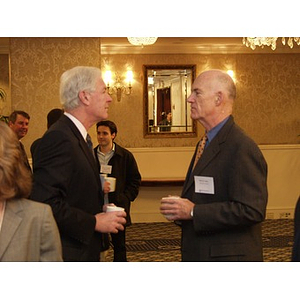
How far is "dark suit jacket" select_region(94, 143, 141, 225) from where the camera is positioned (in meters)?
5.71

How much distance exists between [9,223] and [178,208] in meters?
1.07

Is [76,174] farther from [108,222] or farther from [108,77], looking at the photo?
[108,77]

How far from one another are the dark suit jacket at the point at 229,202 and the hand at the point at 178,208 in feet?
0.17

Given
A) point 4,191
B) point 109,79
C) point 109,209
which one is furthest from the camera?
point 109,79

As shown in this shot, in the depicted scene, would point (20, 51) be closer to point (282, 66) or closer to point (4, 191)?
point (4, 191)

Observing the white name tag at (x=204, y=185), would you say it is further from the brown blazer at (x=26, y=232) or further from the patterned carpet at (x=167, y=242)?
the patterned carpet at (x=167, y=242)

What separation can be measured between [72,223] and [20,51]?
14.8 ft

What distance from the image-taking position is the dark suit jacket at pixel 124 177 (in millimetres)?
5707

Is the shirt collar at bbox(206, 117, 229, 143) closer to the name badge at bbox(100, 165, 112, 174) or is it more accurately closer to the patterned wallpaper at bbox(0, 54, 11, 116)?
the name badge at bbox(100, 165, 112, 174)

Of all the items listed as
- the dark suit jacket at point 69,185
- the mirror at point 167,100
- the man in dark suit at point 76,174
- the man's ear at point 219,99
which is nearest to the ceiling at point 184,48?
the mirror at point 167,100

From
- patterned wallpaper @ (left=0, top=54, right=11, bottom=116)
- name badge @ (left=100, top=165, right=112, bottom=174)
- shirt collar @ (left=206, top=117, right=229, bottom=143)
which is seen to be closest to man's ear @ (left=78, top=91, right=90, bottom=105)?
shirt collar @ (left=206, top=117, right=229, bottom=143)

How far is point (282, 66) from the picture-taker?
11.0 metres

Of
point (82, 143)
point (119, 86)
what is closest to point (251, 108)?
point (119, 86)
